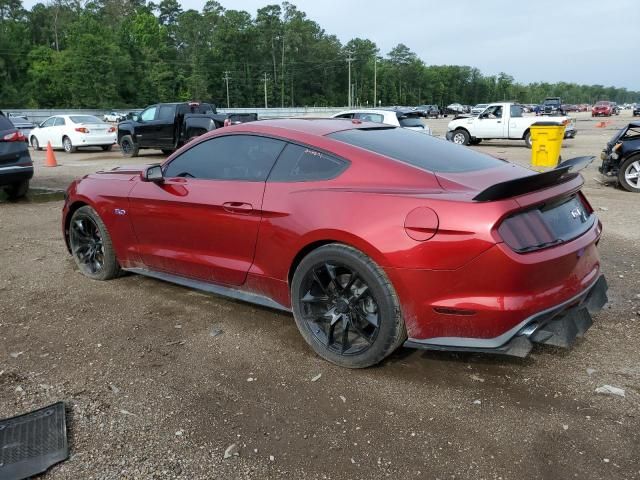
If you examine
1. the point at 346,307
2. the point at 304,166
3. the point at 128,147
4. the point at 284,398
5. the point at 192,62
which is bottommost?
the point at 284,398

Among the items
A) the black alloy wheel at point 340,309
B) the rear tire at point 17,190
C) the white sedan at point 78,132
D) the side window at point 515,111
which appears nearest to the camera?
the black alloy wheel at point 340,309

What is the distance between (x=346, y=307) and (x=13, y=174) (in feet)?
26.3

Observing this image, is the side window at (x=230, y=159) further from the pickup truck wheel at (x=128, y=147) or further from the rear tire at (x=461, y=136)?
the rear tire at (x=461, y=136)

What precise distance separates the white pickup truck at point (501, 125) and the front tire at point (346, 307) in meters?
18.6

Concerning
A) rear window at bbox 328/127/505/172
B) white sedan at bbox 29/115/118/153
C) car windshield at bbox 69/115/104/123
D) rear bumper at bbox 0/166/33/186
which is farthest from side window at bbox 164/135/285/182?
car windshield at bbox 69/115/104/123

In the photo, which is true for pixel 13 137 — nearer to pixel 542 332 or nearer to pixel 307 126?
pixel 307 126

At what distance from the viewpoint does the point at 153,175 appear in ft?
14.0

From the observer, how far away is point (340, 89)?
136 meters

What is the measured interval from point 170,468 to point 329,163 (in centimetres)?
Result: 195

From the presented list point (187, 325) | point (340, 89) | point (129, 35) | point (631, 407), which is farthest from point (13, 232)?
point (340, 89)

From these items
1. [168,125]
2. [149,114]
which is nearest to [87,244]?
[168,125]

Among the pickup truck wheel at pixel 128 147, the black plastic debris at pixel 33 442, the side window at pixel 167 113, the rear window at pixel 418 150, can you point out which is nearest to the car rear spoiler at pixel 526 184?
the rear window at pixel 418 150

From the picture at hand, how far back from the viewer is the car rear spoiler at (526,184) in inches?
111

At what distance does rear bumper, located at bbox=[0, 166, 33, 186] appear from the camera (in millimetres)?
9008
